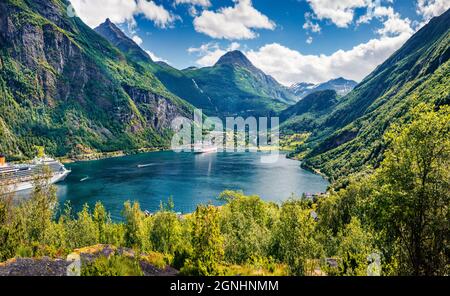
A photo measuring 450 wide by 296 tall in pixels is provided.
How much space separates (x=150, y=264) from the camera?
23.8 meters

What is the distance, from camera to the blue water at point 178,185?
111750 mm

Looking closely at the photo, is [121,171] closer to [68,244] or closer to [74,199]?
[74,199]

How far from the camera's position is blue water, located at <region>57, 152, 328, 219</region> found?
11175 cm

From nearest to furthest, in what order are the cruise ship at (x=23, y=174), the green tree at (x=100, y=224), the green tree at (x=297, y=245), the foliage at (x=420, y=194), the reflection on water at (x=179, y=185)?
1. the foliage at (x=420, y=194)
2. the green tree at (x=297, y=245)
3. the green tree at (x=100, y=224)
4. the reflection on water at (x=179, y=185)
5. the cruise ship at (x=23, y=174)

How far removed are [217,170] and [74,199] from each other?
276 ft

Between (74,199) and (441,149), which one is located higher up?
(441,149)

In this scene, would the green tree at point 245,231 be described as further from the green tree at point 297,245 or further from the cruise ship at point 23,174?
the cruise ship at point 23,174

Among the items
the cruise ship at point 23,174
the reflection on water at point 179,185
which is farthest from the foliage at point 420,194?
the cruise ship at point 23,174

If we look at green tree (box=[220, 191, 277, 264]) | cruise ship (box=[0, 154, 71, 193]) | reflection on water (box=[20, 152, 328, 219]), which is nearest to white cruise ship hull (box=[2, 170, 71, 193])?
cruise ship (box=[0, 154, 71, 193])

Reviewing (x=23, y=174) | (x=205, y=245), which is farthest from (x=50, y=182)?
(x=205, y=245)

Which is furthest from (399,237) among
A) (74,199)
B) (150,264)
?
(74,199)

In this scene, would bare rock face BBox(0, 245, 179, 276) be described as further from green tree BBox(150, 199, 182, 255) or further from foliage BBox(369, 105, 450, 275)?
green tree BBox(150, 199, 182, 255)
